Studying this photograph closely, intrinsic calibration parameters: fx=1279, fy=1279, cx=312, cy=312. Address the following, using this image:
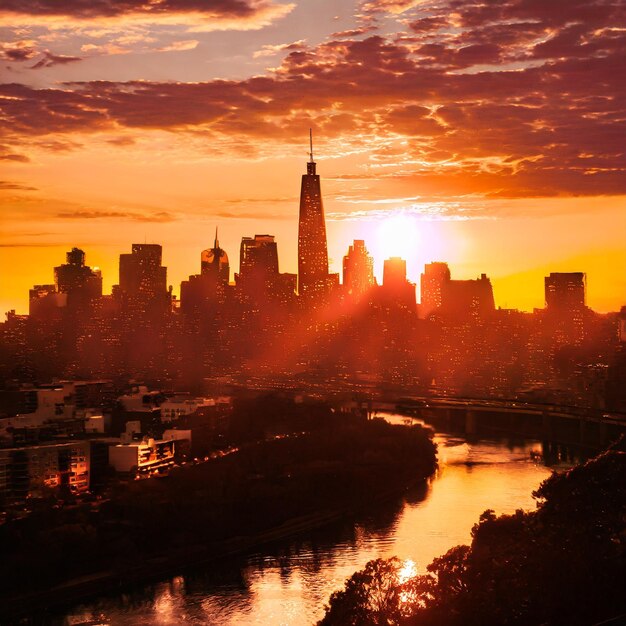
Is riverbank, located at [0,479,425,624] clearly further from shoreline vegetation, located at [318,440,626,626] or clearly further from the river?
shoreline vegetation, located at [318,440,626,626]

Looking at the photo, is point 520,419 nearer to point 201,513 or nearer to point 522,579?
point 201,513

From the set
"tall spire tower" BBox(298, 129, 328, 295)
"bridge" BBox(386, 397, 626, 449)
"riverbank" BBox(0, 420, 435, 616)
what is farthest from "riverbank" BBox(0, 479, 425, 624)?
"tall spire tower" BBox(298, 129, 328, 295)

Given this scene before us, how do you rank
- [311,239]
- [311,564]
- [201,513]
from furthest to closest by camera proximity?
[311,239], [201,513], [311,564]

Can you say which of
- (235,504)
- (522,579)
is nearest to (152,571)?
(235,504)

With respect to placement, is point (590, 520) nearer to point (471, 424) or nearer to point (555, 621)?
point (555, 621)

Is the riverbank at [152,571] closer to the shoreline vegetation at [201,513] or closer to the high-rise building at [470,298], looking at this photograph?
the shoreline vegetation at [201,513]

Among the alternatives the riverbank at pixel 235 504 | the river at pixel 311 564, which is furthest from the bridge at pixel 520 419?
the river at pixel 311 564
